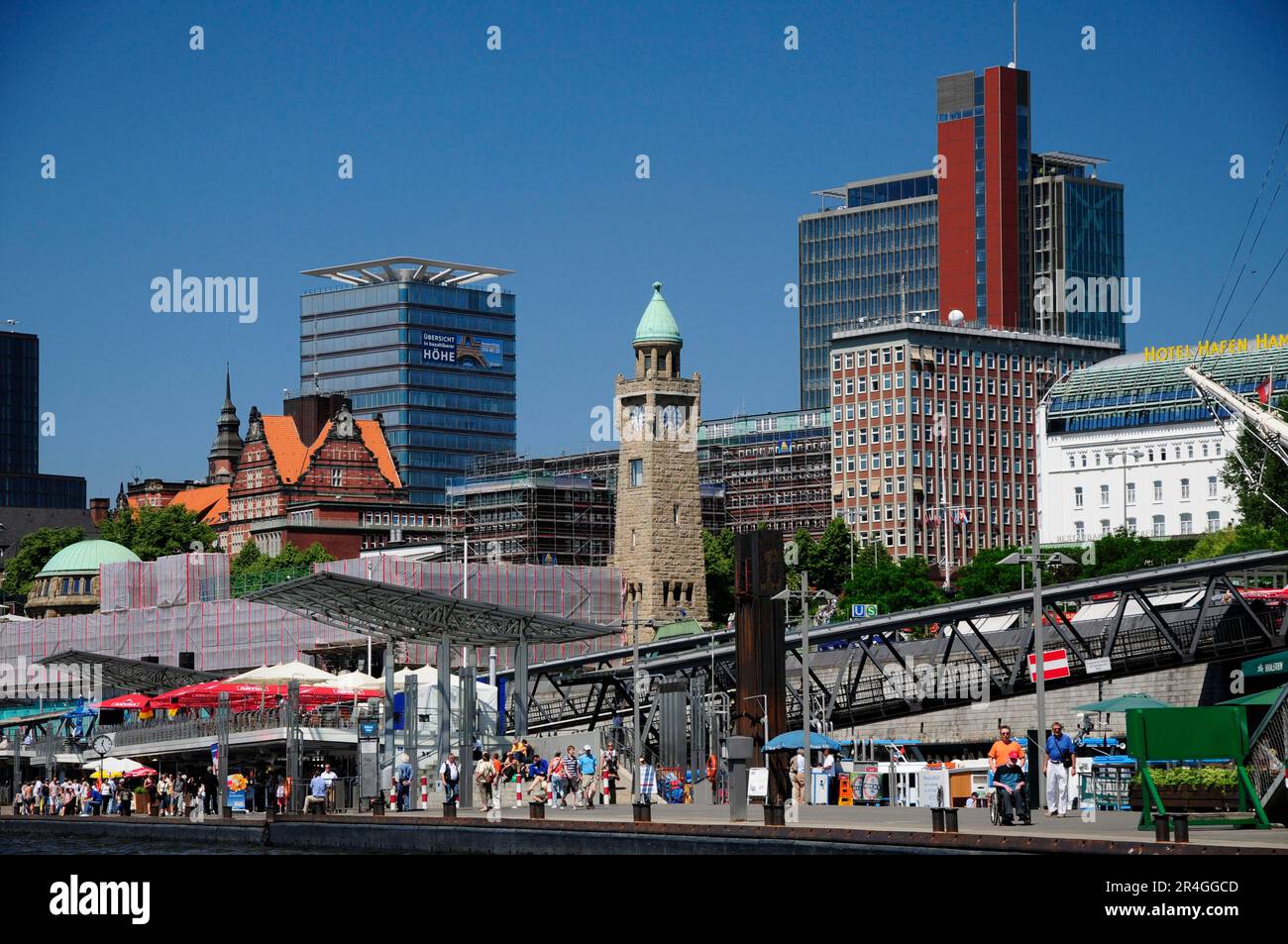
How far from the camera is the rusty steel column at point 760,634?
62812 mm

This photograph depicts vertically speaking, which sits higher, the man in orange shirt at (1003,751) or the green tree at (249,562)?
the green tree at (249,562)

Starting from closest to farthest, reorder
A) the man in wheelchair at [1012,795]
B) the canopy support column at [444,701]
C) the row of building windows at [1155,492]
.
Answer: the man in wheelchair at [1012,795]
the canopy support column at [444,701]
the row of building windows at [1155,492]

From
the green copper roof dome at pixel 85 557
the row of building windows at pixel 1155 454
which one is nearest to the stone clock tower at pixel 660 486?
the row of building windows at pixel 1155 454

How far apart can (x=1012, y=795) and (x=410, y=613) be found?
23.4 meters

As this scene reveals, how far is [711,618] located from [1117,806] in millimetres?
112763

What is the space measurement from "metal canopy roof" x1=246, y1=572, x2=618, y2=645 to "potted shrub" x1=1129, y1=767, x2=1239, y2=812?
809 inches

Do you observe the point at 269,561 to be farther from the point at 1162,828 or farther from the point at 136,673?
the point at 1162,828

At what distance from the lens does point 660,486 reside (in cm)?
14462

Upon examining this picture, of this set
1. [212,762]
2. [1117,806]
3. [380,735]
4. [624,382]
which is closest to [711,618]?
[624,382]

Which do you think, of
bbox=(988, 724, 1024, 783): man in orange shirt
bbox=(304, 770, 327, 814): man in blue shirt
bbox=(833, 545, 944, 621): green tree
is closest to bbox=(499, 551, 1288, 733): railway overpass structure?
bbox=(304, 770, 327, 814): man in blue shirt

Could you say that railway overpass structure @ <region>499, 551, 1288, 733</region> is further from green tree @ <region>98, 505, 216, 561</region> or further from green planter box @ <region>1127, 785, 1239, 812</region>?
green tree @ <region>98, 505, 216, 561</region>

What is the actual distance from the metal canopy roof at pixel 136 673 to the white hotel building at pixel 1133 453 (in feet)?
309

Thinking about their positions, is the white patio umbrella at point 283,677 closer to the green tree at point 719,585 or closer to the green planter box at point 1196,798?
the green planter box at point 1196,798
